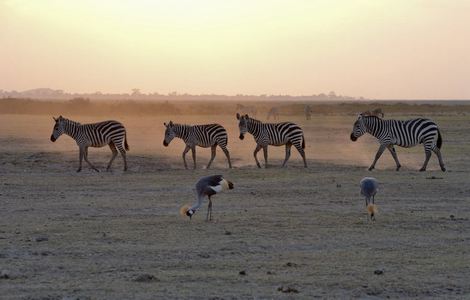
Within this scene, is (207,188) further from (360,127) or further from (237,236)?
(360,127)

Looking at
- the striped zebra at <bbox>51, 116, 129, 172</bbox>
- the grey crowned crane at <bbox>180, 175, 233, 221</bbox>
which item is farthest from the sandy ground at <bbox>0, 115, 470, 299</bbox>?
the striped zebra at <bbox>51, 116, 129, 172</bbox>

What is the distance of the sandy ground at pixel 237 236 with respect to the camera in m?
8.51

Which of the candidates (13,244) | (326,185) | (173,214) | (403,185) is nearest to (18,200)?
(173,214)

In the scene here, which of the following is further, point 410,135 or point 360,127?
point 360,127

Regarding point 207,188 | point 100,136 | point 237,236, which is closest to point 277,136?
point 100,136

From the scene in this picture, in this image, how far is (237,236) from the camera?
37.8ft

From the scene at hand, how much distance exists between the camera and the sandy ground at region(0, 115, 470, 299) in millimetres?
8508

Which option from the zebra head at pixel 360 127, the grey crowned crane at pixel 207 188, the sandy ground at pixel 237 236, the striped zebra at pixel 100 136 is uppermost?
the zebra head at pixel 360 127

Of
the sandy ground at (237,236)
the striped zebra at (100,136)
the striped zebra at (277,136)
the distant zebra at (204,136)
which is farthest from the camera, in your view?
the striped zebra at (277,136)

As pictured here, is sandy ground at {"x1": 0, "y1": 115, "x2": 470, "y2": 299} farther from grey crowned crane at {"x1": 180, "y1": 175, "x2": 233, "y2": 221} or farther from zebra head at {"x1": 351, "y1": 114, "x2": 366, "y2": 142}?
zebra head at {"x1": 351, "y1": 114, "x2": 366, "y2": 142}

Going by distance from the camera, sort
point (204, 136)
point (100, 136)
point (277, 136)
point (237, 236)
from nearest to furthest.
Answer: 1. point (237, 236)
2. point (100, 136)
3. point (204, 136)
4. point (277, 136)

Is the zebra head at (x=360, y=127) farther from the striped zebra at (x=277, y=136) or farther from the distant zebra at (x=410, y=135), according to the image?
the striped zebra at (x=277, y=136)

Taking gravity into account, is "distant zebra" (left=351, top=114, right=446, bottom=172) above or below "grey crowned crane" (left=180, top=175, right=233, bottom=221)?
above

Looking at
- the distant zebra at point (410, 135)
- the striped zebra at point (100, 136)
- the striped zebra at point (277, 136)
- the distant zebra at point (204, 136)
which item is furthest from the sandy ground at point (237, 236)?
the striped zebra at point (277, 136)
